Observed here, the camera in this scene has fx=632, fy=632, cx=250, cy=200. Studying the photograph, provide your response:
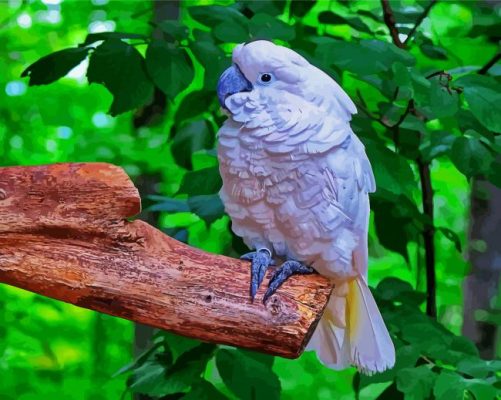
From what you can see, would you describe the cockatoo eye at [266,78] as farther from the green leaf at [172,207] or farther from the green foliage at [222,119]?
the green leaf at [172,207]

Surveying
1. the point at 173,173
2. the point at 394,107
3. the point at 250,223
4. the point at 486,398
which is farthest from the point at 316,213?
the point at 173,173

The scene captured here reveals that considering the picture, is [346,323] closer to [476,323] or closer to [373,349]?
[373,349]

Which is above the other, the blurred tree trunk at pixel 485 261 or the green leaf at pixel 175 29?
the green leaf at pixel 175 29

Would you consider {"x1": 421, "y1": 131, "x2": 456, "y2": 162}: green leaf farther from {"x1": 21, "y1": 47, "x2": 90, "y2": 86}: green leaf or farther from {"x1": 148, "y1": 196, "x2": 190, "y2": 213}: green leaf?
Answer: {"x1": 21, "y1": 47, "x2": 90, "y2": 86}: green leaf

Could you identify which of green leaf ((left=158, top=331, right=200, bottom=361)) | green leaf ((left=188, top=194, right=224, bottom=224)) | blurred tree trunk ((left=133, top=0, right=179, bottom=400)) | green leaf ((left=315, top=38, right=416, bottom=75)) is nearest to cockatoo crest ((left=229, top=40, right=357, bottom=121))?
green leaf ((left=315, top=38, right=416, bottom=75))

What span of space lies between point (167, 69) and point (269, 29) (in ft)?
0.58

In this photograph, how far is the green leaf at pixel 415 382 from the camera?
3.01 ft

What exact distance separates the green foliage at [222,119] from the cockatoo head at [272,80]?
16 cm

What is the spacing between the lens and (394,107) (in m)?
1.21

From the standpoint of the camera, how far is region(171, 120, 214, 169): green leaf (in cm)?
123

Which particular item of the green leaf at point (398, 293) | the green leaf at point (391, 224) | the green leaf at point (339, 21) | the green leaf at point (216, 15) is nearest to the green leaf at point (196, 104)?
the green leaf at point (216, 15)

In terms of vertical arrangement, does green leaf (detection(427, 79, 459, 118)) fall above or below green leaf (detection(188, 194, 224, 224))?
above

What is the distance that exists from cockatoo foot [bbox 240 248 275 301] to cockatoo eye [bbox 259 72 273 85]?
8.5 inches

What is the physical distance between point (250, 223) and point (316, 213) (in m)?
0.10
